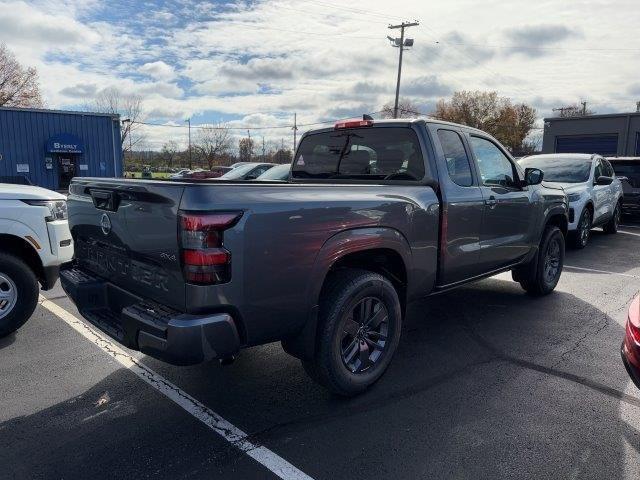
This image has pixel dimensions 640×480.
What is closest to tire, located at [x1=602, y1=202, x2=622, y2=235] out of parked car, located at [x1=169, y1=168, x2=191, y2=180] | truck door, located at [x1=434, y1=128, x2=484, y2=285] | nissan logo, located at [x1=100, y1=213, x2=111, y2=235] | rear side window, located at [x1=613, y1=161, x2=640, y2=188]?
rear side window, located at [x1=613, y1=161, x2=640, y2=188]

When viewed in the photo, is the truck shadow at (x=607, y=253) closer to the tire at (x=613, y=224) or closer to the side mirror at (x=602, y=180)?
the tire at (x=613, y=224)

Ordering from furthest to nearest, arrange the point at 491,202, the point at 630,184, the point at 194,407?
the point at 630,184 → the point at 491,202 → the point at 194,407

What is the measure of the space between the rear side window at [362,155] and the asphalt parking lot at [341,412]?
157cm

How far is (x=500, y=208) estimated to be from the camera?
4.73m

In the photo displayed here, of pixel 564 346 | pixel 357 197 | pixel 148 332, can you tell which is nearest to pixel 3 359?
pixel 148 332

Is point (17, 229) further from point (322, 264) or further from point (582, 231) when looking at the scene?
point (582, 231)

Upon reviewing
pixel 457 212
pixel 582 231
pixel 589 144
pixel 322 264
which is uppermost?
pixel 589 144

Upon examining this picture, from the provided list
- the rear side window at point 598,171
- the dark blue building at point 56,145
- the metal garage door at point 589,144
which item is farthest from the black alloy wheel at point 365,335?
the metal garage door at point 589,144

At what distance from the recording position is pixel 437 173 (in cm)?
398

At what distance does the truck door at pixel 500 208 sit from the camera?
15.0 ft

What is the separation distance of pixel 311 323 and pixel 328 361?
0.95 feet

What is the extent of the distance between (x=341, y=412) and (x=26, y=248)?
3280 mm

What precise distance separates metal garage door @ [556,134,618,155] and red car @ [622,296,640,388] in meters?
32.1

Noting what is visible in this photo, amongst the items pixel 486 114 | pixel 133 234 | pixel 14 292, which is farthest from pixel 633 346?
pixel 486 114
